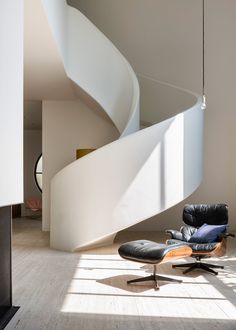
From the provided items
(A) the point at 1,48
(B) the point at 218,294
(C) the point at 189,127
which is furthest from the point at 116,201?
(A) the point at 1,48

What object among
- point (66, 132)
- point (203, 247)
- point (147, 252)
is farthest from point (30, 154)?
point (147, 252)

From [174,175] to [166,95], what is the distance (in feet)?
10.7

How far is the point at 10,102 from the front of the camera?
9.77ft

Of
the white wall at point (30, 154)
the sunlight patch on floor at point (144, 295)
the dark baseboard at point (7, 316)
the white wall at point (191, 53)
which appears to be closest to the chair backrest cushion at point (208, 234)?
the sunlight patch on floor at point (144, 295)

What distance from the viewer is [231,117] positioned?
9875 mm

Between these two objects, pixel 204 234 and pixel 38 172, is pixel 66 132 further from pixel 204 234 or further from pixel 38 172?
pixel 38 172

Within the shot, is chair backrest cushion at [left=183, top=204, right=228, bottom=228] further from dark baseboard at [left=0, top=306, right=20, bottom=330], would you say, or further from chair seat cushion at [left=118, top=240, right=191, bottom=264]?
dark baseboard at [left=0, top=306, right=20, bottom=330]

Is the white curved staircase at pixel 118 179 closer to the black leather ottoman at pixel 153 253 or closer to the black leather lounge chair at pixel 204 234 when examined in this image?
the black leather lounge chair at pixel 204 234

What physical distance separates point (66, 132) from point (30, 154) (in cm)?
536

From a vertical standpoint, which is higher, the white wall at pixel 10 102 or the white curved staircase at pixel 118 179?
the white wall at pixel 10 102

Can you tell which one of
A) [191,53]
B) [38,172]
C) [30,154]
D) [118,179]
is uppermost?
[191,53]

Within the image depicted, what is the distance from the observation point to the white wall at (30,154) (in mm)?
14695

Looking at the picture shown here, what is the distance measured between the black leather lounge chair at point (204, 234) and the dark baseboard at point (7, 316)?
2.33 meters

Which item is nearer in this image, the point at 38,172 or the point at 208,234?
the point at 208,234
